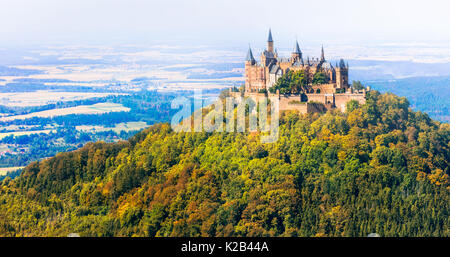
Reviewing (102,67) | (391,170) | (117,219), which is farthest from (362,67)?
(117,219)

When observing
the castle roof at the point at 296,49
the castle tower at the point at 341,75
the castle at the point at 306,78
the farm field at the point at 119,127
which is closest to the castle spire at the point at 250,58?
the castle at the point at 306,78

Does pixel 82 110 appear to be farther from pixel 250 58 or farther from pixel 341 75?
pixel 341 75

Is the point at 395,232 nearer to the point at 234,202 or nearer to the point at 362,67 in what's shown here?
the point at 234,202

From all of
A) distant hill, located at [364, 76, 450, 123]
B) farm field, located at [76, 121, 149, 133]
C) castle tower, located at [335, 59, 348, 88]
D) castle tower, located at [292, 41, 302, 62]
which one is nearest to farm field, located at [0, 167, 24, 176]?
farm field, located at [76, 121, 149, 133]

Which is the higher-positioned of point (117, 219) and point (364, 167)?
point (364, 167)

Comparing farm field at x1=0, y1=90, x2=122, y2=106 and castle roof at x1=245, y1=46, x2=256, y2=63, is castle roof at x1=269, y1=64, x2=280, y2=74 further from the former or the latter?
farm field at x1=0, y1=90, x2=122, y2=106

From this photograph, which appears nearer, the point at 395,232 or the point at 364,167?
the point at 395,232

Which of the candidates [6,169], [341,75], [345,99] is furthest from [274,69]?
[6,169]
